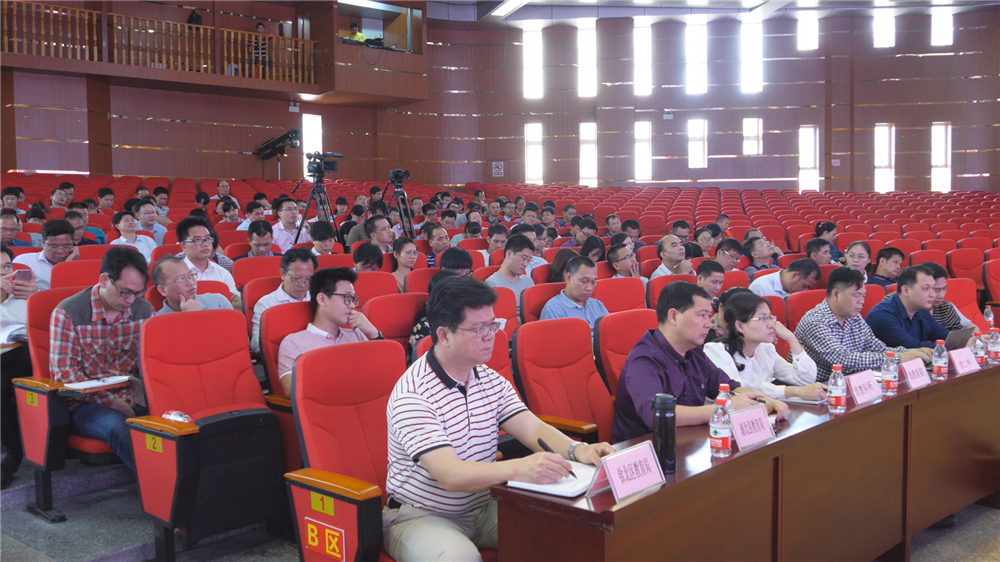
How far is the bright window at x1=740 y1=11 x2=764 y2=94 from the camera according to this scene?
49.4ft

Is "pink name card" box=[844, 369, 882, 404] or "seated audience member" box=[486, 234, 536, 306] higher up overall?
"seated audience member" box=[486, 234, 536, 306]

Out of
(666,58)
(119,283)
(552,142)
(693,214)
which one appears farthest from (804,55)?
(119,283)

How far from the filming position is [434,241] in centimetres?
599

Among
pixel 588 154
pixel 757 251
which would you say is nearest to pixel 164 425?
pixel 757 251

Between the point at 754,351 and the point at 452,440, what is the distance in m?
1.49

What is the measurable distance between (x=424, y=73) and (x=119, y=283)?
11.7m

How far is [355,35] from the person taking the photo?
13141 millimetres

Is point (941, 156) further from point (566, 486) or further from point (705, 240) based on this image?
point (566, 486)

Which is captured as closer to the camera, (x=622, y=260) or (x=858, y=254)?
(x=622, y=260)

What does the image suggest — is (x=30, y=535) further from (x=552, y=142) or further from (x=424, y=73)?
(x=552, y=142)

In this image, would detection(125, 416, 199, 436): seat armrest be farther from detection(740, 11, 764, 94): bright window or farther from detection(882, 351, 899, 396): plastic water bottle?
detection(740, 11, 764, 94): bright window

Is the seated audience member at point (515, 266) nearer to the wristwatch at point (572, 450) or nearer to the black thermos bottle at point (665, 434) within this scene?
the wristwatch at point (572, 450)

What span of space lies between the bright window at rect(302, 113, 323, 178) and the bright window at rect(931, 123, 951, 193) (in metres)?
12.2

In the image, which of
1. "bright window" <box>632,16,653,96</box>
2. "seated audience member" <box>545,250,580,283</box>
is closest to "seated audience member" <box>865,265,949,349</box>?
"seated audience member" <box>545,250,580,283</box>
